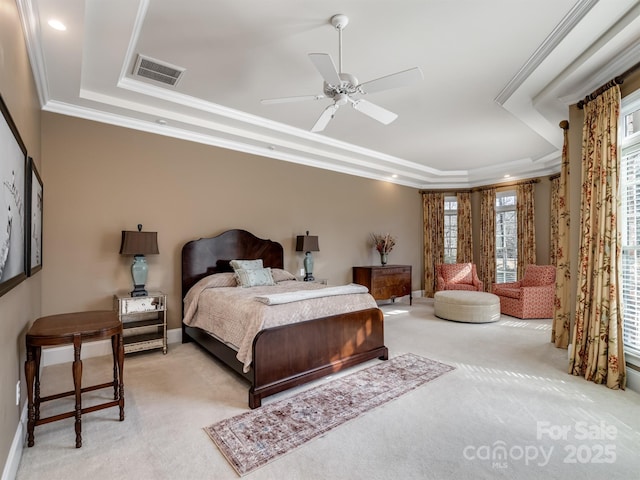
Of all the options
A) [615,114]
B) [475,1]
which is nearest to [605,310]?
[615,114]

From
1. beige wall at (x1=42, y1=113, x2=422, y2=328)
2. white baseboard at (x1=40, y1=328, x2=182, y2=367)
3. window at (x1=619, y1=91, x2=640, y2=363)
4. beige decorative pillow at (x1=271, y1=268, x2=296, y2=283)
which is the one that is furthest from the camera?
beige decorative pillow at (x1=271, y1=268, x2=296, y2=283)

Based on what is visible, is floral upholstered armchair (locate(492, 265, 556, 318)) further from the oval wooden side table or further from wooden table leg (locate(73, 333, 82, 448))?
wooden table leg (locate(73, 333, 82, 448))

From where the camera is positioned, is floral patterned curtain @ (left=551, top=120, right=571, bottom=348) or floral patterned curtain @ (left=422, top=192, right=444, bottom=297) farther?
floral patterned curtain @ (left=422, top=192, right=444, bottom=297)

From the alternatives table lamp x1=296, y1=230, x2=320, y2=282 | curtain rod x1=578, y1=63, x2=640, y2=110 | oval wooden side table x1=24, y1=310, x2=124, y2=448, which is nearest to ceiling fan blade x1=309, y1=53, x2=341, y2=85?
oval wooden side table x1=24, y1=310, x2=124, y2=448

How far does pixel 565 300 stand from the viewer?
4.12 metres

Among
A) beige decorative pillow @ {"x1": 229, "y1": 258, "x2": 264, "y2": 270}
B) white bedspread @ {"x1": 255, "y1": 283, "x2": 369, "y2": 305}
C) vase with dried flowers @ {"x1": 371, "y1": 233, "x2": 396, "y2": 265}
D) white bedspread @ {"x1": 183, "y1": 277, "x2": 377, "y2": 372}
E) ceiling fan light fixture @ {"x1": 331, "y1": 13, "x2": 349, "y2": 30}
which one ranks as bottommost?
white bedspread @ {"x1": 183, "y1": 277, "x2": 377, "y2": 372}

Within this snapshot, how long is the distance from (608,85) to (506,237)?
4942mm

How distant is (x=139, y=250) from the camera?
3773 mm

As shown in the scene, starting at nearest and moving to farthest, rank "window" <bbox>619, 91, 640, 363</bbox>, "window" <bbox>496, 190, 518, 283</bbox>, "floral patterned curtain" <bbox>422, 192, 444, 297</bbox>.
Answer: "window" <bbox>619, 91, 640, 363</bbox> < "window" <bbox>496, 190, 518, 283</bbox> < "floral patterned curtain" <bbox>422, 192, 444, 297</bbox>

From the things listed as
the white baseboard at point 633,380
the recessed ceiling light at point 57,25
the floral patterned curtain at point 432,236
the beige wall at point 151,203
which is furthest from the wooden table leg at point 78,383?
the floral patterned curtain at point 432,236

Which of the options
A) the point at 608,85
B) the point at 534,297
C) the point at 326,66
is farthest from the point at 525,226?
the point at 326,66

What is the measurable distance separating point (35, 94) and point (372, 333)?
4.04 m

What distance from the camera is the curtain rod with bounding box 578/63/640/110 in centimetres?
285

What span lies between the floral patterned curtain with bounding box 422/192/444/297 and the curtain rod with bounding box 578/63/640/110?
4764mm
